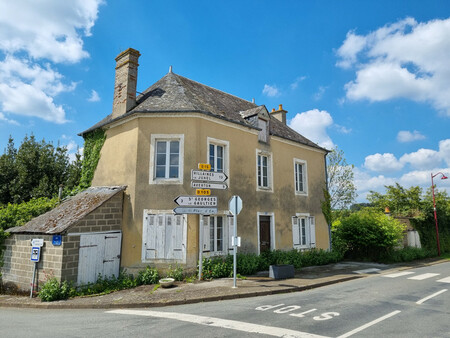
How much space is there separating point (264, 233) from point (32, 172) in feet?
57.4

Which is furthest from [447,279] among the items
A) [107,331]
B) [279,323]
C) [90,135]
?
[90,135]

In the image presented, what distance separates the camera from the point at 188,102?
12.3 m

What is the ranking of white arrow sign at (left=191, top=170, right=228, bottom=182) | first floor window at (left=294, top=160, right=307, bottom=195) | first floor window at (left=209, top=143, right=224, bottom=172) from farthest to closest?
first floor window at (left=294, top=160, right=307, bottom=195), first floor window at (left=209, top=143, right=224, bottom=172), white arrow sign at (left=191, top=170, right=228, bottom=182)

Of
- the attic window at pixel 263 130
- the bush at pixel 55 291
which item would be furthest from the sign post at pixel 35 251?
the attic window at pixel 263 130

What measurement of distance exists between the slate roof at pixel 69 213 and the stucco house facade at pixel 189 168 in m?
0.64

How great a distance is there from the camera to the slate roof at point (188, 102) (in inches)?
474

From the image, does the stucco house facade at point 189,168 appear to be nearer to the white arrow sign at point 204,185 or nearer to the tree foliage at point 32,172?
the white arrow sign at point 204,185

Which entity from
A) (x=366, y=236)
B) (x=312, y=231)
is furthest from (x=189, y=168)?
(x=366, y=236)

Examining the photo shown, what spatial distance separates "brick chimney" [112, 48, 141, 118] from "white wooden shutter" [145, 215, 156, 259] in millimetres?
4845

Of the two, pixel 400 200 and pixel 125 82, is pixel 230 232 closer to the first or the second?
pixel 125 82

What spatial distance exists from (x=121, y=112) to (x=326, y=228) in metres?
12.9

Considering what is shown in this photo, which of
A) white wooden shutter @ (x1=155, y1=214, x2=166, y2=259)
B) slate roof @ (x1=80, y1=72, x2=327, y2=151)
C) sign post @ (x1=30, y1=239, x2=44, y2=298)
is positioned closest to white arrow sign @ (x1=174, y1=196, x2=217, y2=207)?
white wooden shutter @ (x1=155, y1=214, x2=166, y2=259)

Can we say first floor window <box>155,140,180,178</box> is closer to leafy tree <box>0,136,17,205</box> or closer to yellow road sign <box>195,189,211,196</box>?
yellow road sign <box>195,189,211,196</box>

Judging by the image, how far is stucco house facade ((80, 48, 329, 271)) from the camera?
11.0m
